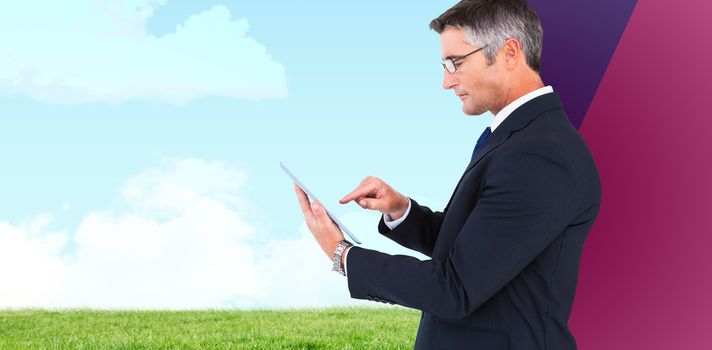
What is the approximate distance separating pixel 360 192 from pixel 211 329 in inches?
152

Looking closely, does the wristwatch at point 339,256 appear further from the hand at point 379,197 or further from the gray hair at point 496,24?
the gray hair at point 496,24

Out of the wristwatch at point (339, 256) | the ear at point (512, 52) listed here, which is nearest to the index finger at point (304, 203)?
the wristwatch at point (339, 256)

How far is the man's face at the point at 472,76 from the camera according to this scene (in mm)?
1791

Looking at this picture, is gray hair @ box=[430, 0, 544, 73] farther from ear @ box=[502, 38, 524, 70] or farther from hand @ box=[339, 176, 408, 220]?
hand @ box=[339, 176, 408, 220]

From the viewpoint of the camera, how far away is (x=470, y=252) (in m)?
1.55

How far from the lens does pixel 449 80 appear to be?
6.14 ft

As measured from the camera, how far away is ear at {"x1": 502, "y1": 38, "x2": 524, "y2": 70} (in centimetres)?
176

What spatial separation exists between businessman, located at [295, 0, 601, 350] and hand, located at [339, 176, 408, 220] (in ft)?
0.90

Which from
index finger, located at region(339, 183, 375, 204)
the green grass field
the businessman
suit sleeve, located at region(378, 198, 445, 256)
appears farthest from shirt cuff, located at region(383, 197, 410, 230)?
the green grass field

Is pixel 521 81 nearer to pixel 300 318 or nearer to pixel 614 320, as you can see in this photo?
pixel 614 320

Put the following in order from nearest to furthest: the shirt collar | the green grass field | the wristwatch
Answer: the wristwatch, the shirt collar, the green grass field

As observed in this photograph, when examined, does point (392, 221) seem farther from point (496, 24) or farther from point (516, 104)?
point (496, 24)

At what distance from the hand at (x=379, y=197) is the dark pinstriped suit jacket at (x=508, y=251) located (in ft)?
1.12

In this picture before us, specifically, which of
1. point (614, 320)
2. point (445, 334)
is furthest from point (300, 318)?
point (445, 334)
